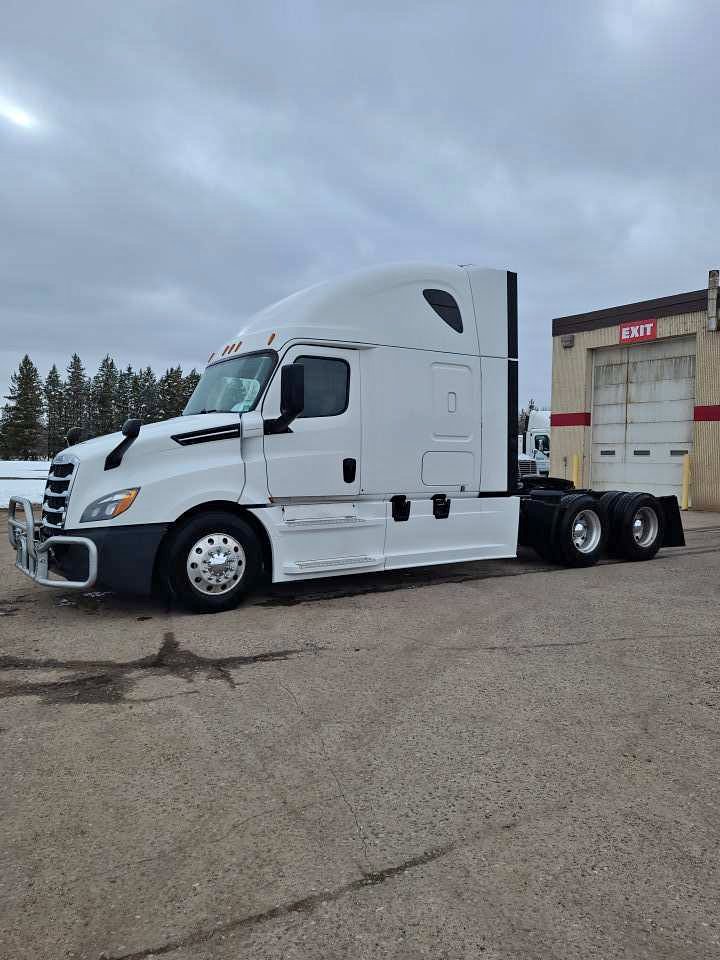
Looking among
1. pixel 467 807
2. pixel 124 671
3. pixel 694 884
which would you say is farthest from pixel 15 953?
pixel 124 671

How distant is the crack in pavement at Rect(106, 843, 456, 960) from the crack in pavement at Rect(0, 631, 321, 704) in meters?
2.15

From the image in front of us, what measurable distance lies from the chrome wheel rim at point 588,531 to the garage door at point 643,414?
34.6 ft

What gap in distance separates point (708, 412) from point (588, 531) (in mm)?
10326

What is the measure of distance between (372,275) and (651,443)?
47.2 feet

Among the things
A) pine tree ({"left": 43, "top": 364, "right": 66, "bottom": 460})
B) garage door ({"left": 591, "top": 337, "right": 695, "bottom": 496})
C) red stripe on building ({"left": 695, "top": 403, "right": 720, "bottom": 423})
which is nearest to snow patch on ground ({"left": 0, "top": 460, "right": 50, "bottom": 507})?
garage door ({"left": 591, "top": 337, "right": 695, "bottom": 496})

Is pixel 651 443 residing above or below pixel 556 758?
above

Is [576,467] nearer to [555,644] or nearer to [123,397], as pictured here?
[555,644]

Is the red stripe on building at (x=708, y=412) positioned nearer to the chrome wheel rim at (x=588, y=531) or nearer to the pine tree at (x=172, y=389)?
the chrome wheel rim at (x=588, y=531)

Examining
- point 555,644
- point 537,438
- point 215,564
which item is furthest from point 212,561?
point 537,438

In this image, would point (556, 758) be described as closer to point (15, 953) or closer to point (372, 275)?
point (15, 953)

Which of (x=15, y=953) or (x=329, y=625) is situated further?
(x=329, y=625)

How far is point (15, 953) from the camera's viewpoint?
2111 millimetres

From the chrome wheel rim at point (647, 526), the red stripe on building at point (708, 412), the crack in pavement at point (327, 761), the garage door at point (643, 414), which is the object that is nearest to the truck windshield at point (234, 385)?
the crack in pavement at point (327, 761)

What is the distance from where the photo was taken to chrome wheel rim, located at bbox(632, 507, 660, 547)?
9938mm
